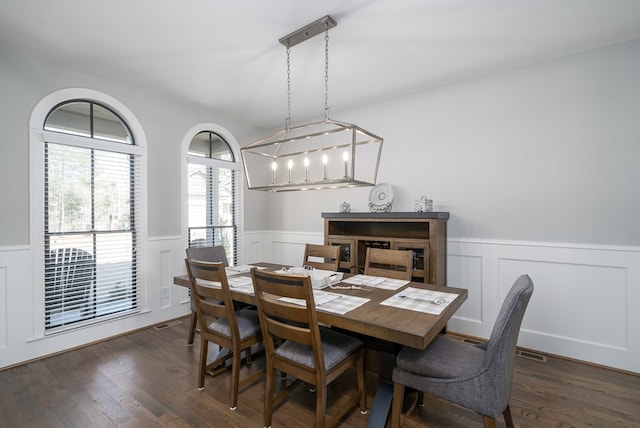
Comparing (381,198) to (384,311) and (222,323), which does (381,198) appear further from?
(222,323)

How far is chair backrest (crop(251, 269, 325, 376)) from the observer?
63.9 inches

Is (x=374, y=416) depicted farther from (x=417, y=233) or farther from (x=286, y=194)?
(x=286, y=194)

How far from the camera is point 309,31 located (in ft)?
7.77

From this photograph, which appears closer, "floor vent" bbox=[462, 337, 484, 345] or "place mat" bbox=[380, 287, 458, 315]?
"place mat" bbox=[380, 287, 458, 315]

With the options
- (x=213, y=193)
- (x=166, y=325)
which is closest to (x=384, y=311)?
(x=166, y=325)

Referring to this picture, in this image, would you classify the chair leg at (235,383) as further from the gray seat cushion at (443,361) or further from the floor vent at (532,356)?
the floor vent at (532,356)

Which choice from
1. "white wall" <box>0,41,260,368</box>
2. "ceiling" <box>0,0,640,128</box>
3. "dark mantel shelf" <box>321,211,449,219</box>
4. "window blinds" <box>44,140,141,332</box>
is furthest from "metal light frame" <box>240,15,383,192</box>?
"window blinds" <box>44,140,141,332</box>

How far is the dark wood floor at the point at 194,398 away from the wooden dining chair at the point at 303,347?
305 millimetres

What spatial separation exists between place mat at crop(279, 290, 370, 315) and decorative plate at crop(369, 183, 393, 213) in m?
1.79

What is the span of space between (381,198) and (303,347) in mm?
2334

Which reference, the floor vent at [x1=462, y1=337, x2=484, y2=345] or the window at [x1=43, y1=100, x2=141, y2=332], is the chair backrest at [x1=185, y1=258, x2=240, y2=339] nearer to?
the window at [x1=43, y1=100, x2=141, y2=332]

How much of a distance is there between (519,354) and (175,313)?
3785 millimetres

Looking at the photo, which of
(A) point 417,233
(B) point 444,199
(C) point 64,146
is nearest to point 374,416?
(A) point 417,233

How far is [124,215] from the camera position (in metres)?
3.44
